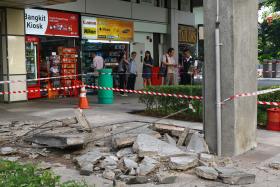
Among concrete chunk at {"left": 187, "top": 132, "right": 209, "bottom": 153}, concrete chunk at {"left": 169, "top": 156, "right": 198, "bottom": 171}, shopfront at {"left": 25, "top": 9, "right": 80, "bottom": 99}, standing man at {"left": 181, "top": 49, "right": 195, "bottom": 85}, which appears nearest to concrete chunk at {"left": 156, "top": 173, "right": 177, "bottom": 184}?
concrete chunk at {"left": 169, "top": 156, "right": 198, "bottom": 171}

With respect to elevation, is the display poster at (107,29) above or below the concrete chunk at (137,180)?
above

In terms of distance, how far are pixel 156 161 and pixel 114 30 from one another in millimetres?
14444

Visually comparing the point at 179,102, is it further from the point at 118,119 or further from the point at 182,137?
the point at 182,137

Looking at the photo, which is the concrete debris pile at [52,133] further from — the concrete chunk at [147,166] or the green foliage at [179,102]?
the green foliage at [179,102]

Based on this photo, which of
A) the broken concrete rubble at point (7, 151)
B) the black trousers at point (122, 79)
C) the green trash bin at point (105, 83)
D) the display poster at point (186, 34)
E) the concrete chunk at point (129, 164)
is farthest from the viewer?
the display poster at point (186, 34)

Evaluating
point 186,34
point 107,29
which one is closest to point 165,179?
point 107,29

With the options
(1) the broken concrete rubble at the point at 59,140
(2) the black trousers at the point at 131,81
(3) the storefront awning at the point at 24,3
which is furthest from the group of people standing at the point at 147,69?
(1) the broken concrete rubble at the point at 59,140

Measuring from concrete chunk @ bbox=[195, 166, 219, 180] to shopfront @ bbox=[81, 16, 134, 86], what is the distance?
13.0 metres

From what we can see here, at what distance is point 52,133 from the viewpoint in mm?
8367

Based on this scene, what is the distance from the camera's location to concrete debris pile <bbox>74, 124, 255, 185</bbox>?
641 centimetres

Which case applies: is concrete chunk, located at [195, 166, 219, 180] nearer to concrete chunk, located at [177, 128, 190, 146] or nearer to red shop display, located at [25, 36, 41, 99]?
concrete chunk, located at [177, 128, 190, 146]

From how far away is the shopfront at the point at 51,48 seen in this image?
658 inches

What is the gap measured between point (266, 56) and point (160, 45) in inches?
552

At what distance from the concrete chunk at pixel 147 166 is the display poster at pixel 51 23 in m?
10.9
